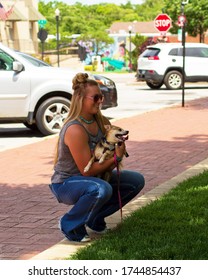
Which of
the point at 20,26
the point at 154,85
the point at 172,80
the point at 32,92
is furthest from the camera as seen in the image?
the point at 20,26

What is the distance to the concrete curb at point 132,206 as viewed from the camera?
19.9 ft

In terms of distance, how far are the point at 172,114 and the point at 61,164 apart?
1202cm

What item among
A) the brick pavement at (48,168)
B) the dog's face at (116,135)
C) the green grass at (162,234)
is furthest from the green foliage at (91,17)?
the dog's face at (116,135)

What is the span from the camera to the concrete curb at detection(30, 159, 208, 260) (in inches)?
239

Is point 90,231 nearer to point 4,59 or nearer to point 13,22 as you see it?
point 4,59

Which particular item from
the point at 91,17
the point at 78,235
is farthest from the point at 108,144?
the point at 91,17

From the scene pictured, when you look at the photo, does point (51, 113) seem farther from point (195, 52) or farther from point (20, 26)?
point (20, 26)

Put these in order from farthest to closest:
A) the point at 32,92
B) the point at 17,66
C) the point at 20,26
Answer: the point at 20,26
the point at 32,92
the point at 17,66

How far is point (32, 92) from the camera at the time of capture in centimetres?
1434

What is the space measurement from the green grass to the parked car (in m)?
6.62

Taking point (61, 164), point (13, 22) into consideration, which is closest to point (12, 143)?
point (61, 164)

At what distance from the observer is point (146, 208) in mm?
7426

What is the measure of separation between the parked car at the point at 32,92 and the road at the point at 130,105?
14.8 inches

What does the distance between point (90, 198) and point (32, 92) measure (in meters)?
8.26
